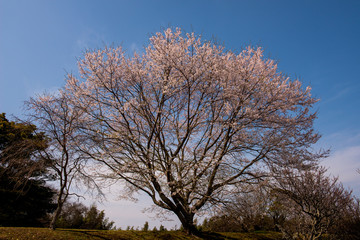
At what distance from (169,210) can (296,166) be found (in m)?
6.55

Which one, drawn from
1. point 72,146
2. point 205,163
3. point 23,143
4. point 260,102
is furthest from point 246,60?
point 23,143

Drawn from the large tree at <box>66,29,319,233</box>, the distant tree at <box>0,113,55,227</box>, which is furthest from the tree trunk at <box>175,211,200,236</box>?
the distant tree at <box>0,113,55,227</box>

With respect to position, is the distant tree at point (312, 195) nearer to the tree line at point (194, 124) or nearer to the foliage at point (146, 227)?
the tree line at point (194, 124)

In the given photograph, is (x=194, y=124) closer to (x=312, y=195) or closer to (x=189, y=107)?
(x=189, y=107)

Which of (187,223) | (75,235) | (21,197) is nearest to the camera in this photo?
(75,235)

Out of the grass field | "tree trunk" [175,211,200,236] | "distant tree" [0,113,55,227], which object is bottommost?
the grass field

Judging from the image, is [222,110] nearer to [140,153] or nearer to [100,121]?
[140,153]

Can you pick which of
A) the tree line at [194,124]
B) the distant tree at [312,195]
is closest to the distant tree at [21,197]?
the tree line at [194,124]

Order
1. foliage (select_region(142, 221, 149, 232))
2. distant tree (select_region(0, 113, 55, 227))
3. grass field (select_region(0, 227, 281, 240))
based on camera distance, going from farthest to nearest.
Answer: foliage (select_region(142, 221, 149, 232)) → distant tree (select_region(0, 113, 55, 227)) → grass field (select_region(0, 227, 281, 240))

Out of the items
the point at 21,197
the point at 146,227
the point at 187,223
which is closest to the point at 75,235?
the point at 187,223

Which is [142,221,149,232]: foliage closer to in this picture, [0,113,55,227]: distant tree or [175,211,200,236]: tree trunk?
[175,211,200,236]: tree trunk

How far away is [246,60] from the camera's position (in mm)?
9945

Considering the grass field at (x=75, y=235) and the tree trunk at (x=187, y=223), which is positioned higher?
the tree trunk at (x=187, y=223)

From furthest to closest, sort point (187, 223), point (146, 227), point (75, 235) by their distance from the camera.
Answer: point (146, 227) → point (187, 223) → point (75, 235)
